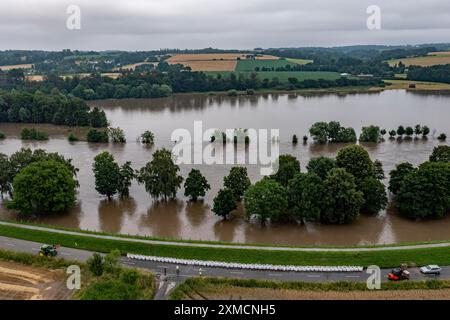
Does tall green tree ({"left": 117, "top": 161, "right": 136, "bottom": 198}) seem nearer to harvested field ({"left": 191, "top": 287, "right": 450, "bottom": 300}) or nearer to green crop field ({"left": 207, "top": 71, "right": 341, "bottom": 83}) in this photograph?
harvested field ({"left": 191, "top": 287, "right": 450, "bottom": 300})

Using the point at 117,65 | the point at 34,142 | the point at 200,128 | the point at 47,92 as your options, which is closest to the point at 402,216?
the point at 200,128

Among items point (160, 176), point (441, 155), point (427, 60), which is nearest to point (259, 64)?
point (427, 60)

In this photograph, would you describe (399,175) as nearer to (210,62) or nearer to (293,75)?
(293,75)

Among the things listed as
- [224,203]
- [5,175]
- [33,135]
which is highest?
[33,135]

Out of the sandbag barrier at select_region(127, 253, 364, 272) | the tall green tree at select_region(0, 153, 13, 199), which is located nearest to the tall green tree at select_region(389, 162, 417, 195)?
the sandbag barrier at select_region(127, 253, 364, 272)
